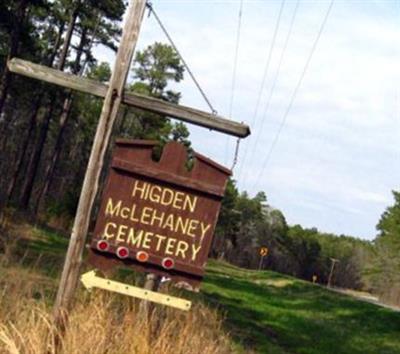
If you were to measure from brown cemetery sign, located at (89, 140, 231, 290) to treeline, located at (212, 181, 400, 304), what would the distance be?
66314 mm

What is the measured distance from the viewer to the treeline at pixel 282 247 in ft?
262

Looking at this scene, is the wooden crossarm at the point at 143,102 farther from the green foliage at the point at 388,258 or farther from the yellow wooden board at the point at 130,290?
the green foliage at the point at 388,258

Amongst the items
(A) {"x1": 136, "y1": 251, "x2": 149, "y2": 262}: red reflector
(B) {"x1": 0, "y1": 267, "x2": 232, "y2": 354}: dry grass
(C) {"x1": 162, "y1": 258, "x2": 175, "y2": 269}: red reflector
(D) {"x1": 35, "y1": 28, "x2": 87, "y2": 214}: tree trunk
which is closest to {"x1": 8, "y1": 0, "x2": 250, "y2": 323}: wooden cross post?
(B) {"x1": 0, "y1": 267, "x2": 232, "y2": 354}: dry grass

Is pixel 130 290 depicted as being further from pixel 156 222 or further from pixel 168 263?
pixel 156 222

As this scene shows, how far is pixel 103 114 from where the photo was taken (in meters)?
5.72

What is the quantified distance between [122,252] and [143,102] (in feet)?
3.95

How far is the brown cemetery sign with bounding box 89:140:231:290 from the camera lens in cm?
557

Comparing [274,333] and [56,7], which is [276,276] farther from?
[274,333]

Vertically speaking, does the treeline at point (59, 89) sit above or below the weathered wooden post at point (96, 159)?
above

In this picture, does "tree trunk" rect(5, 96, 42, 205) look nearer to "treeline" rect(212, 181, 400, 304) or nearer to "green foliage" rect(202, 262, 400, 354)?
"green foliage" rect(202, 262, 400, 354)

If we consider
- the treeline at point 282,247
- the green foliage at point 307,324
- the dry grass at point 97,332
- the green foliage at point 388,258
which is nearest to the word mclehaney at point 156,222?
the dry grass at point 97,332

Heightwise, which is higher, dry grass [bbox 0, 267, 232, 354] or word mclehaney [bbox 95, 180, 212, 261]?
word mclehaney [bbox 95, 180, 212, 261]

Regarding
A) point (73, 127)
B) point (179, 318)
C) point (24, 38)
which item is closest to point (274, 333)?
point (179, 318)

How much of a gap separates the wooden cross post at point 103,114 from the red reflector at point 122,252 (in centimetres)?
30
